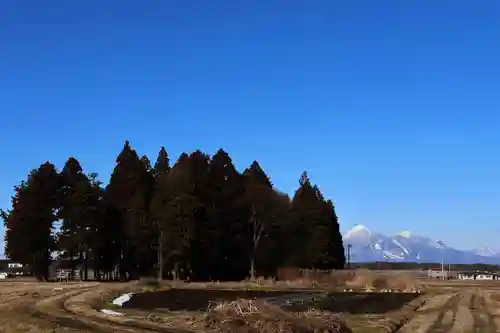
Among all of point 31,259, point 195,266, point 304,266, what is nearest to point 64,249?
point 31,259

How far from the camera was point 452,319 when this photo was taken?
46.5 metres

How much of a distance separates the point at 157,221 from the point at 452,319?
61513 mm

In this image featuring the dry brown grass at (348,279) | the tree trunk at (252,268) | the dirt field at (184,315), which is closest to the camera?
the dirt field at (184,315)

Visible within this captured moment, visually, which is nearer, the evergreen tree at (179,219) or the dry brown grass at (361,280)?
the evergreen tree at (179,219)

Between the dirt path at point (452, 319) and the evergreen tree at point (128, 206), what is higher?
the evergreen tree at point (128, 206)

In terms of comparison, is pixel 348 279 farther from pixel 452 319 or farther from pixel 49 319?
pixel 49 319

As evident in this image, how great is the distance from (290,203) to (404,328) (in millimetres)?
82643

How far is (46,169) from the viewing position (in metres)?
103

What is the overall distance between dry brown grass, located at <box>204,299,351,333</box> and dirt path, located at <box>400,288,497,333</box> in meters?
8.57

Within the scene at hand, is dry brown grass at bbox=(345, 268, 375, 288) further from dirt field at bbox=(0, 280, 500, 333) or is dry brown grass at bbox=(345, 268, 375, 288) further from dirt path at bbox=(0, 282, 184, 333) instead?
dirt path at bbox=(0, 282, 184, 333)

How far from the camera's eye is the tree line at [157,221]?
324 ft

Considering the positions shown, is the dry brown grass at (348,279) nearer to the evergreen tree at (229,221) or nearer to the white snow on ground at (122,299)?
the evergreen tree at (229,221)

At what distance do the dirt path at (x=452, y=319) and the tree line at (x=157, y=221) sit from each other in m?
46.0

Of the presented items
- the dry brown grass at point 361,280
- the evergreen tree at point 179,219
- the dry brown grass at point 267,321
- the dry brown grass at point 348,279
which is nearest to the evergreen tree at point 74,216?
the evergreen tree at point 179,219
